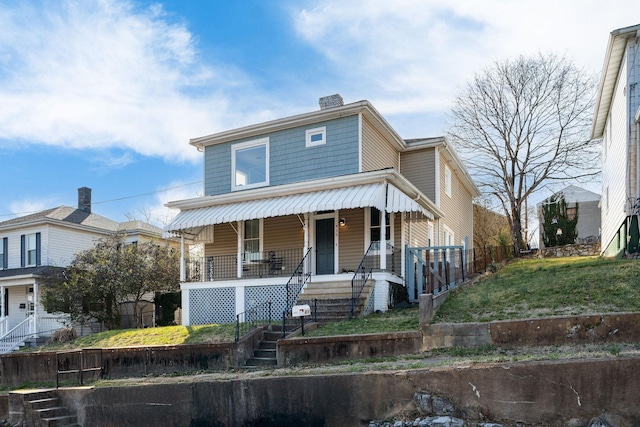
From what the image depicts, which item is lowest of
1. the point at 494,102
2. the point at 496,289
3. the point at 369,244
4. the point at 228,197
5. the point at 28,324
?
the point at 28,324

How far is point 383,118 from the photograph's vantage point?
1830 cm

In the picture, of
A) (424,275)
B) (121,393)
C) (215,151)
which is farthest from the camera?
(215,151)

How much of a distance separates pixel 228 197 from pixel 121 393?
8323 millimetres

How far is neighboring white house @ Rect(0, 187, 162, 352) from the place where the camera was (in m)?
25.8

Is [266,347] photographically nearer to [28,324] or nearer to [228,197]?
[228,197]

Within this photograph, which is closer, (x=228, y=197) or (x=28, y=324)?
(x=228, y=197)

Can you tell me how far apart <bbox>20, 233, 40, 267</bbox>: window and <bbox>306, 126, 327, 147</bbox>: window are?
15.6m

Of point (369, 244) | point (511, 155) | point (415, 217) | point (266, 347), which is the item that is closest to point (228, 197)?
point (369, 244)

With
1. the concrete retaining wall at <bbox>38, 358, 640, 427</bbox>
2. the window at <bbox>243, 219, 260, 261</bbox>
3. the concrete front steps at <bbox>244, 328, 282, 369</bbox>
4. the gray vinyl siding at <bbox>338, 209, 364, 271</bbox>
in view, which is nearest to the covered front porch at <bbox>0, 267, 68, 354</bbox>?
the window at <bbox>243, 219, 260, 261</bbox>

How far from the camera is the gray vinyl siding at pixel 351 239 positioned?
57.5ft

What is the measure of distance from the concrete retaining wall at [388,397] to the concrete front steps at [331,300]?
3.89 metres

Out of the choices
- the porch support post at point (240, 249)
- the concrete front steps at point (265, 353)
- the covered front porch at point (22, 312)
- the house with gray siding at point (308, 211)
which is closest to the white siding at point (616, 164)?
the house with gray siding at point (308, 211)

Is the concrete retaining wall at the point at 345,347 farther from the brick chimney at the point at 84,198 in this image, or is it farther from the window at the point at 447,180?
the brick chimney at the point at 84,198

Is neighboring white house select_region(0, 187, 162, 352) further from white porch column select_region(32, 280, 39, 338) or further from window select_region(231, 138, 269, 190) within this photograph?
window select_region(231, 138, 269, 190)
